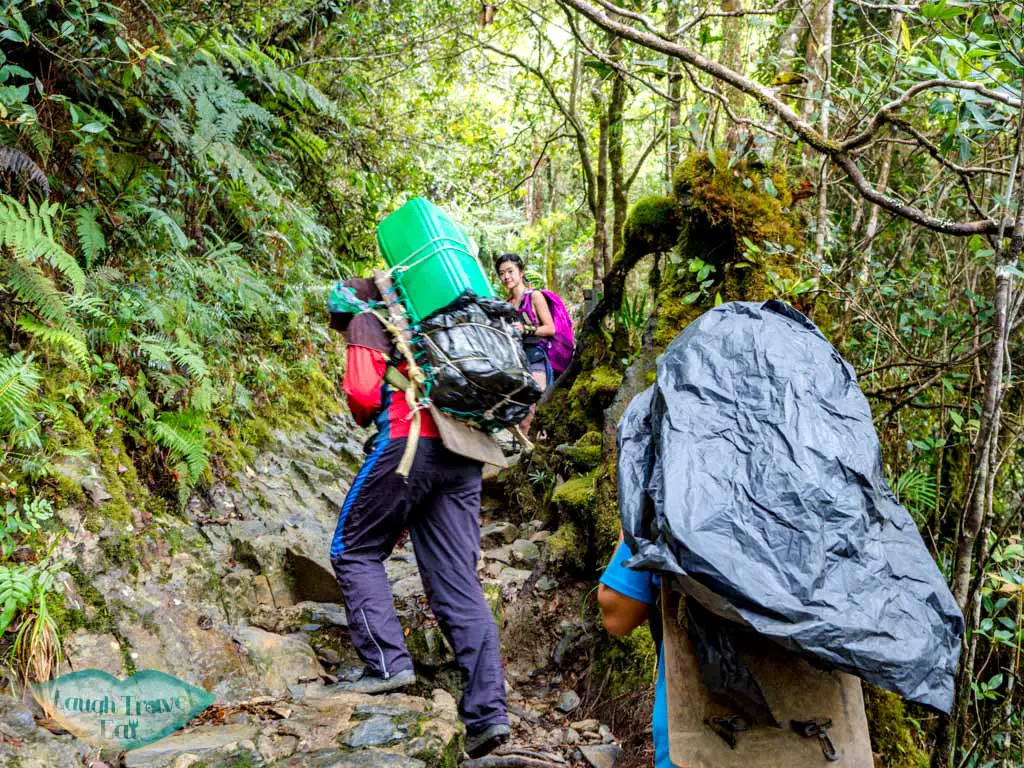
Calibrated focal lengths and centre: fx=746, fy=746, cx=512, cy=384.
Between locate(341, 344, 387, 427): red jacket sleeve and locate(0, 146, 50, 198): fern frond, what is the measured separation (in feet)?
6.27

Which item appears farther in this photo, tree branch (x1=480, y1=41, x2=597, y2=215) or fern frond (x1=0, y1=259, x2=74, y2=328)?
tree branch (x1=480, y1=41, x2=597, y2=215)

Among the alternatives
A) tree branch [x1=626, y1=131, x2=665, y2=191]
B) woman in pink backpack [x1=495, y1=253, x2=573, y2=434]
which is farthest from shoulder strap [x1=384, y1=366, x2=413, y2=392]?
tree branch [x1=626, y1=131, x2=665, y2=191]

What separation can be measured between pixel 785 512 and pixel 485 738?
8.34ft

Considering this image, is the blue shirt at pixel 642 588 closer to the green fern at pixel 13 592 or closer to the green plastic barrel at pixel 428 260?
the green plastic barrel at pixel 428 260

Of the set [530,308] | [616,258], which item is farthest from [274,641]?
[530,308]

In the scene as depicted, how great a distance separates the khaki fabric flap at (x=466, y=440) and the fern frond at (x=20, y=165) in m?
2.44

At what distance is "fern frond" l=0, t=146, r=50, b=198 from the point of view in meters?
3.83

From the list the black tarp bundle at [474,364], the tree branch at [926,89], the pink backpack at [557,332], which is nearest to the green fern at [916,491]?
the tree branch at [926,89]

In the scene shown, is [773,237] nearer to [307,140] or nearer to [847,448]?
[847,448]

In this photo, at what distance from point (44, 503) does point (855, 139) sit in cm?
384

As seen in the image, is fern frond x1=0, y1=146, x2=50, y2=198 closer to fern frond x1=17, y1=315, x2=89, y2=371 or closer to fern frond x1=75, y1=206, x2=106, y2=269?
fern frond x1=75, y1=206, x2=106, y2=269

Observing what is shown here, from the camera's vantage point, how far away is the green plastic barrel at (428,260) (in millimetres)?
3906

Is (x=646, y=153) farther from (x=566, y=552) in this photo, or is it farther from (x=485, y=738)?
(x=485, y=738)

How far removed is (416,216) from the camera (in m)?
4.00
